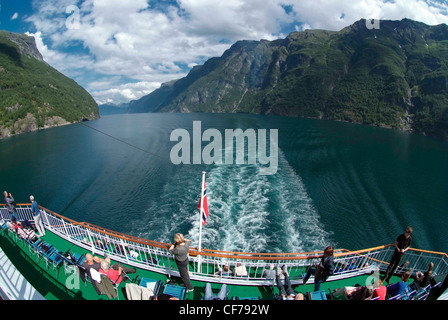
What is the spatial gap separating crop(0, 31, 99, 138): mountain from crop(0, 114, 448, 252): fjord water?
1580 inches

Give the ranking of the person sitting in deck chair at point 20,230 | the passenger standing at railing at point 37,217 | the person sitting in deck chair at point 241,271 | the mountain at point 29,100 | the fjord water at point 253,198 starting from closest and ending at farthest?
the person sitting in deck chair at point 241,271
the person sitting in deck chair at point 20,230
the passenger standing at railing at point 37,217
the fjord water at point 253,198
the mountain at point 29,100

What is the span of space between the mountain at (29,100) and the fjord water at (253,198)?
4014 centimetres

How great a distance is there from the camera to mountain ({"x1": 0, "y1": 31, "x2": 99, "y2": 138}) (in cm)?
9081

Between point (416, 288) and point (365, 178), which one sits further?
point (365, 178)

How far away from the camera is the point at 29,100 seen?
108 meters

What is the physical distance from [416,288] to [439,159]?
64.8m

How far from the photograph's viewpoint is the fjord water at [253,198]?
17.9m

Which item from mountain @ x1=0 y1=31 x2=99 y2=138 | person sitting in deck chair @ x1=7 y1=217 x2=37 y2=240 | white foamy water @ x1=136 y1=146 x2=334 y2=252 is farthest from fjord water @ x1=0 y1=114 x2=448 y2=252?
mountain @ x1=0 y1=31 x2=99 y2=138

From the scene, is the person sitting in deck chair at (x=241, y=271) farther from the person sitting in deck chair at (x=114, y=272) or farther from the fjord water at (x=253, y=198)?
the fjord water at (x=253, y=198)

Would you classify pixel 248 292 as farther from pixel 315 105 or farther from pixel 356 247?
pixel 315 105

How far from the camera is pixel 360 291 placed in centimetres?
619

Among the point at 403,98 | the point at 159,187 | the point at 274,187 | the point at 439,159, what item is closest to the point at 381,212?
the point at 274,187

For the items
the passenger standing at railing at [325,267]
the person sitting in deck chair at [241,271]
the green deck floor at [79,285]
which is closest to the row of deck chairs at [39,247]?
the green deck floor at [79,285]

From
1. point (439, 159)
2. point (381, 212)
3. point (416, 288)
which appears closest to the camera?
point (416, 288)
